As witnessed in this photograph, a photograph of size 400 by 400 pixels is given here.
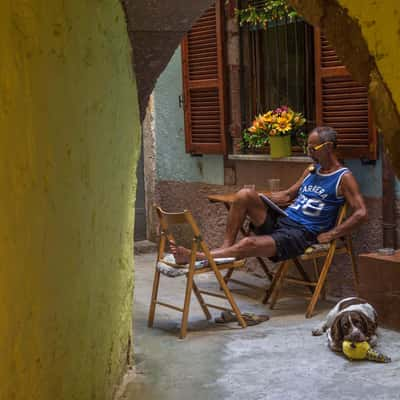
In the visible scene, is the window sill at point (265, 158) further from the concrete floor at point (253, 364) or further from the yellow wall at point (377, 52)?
the yellow wall at point (377, 52)

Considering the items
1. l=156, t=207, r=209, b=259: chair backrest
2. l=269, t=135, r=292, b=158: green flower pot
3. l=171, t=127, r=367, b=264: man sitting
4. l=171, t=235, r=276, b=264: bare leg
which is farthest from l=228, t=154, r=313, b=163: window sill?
l=156, t=207, r=209, b=259: chair backrest

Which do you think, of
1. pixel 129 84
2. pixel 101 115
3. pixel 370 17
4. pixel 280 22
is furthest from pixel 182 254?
pixel 370 17

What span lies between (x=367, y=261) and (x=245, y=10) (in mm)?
2819

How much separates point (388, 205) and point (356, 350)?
1.67 meters

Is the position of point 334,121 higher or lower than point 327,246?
higher

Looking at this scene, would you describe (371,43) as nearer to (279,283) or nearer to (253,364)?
(253,364)

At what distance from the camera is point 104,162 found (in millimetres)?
4273

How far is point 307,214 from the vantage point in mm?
6582

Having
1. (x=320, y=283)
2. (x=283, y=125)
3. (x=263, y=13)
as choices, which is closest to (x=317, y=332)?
(x=320, y=283)

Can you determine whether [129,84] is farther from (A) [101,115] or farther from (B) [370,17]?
(B) [370,17]

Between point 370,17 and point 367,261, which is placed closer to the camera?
point 370,17

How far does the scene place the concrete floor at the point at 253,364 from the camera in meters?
4.70

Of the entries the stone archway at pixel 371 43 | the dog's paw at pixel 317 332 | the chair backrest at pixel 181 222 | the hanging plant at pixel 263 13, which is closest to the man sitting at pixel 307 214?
the chair backrest at pixel 181 222

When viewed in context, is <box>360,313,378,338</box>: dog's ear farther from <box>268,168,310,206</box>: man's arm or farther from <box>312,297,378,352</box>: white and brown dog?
<box>268,168,310,206</box>: man's arm
